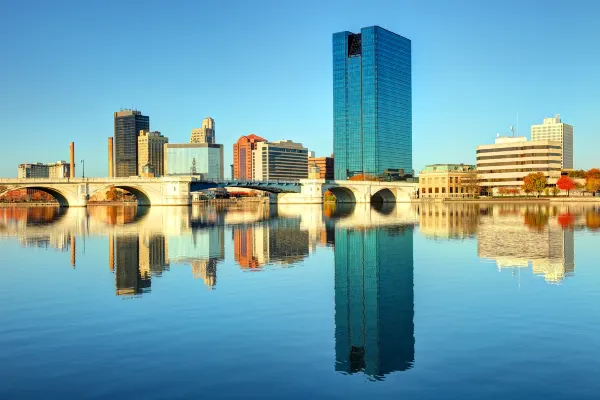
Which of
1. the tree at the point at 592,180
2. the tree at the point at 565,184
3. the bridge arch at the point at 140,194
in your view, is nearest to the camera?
the bridge arch at the point at 140,194

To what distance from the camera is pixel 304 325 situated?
21797mm

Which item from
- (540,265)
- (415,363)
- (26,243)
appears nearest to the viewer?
(415,363)

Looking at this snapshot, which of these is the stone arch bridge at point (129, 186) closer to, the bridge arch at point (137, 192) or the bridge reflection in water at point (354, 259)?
the bridge arch at point (137, 192)

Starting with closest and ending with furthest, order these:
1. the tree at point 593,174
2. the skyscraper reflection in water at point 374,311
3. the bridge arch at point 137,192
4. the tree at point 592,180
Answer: the skyscraper reflection in water at point 374,311 → the bridge arch at point 137,192 → the tree at point 592,180 → the tree at point 593,174

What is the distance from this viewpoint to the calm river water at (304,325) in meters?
15.5

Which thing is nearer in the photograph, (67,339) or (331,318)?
(67,339)

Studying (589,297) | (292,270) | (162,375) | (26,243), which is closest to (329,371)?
(162,375)

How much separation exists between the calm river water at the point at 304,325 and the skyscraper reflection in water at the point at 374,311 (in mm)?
95

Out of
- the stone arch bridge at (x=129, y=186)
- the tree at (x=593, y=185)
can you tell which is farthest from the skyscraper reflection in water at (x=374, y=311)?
the tree at (x=593, y=185)

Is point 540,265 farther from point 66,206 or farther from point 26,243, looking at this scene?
point 66,206

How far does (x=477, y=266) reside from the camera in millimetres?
36656

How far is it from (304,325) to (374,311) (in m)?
3.96

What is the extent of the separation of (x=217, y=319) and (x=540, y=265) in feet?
76.8

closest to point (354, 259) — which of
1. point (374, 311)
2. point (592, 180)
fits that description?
point (374, 311)
